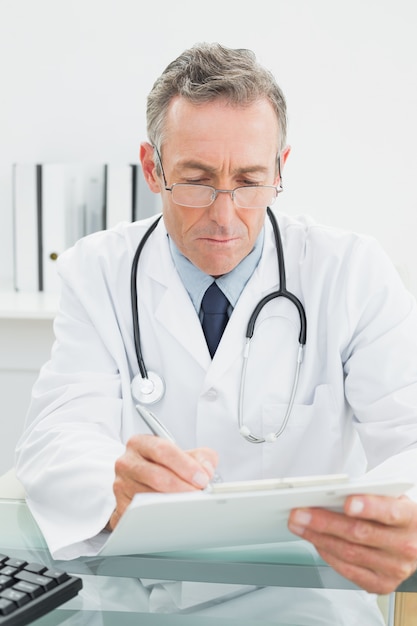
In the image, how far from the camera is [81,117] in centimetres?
273

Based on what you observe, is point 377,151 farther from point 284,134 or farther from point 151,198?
point 284,134

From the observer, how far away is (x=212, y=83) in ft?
4.92

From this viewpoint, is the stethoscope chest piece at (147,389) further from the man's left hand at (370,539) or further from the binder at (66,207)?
the binder at (66,207)

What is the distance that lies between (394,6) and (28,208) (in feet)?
4.23

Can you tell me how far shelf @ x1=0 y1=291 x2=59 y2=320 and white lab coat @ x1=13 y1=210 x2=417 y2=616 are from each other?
669 mm

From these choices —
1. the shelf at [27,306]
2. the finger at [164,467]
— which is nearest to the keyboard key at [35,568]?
the finger at [164,467]

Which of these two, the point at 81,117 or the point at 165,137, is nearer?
the point at 165,137

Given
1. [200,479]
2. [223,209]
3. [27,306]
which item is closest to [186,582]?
[200,479]

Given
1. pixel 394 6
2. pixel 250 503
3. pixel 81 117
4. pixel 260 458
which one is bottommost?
pixel 260 458

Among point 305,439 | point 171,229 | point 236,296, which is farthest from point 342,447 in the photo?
point 171,229

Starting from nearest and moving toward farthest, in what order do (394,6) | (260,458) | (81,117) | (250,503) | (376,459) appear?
(250,503) < (376,459) < (260,458) < (394,6) < (81,117)

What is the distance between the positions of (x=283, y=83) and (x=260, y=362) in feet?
4.33

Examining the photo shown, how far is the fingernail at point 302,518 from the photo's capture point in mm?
922

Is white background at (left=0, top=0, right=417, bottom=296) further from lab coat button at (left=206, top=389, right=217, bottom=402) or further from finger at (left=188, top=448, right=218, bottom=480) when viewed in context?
finger at (left=188, top=448, right=218, bottom=480)
